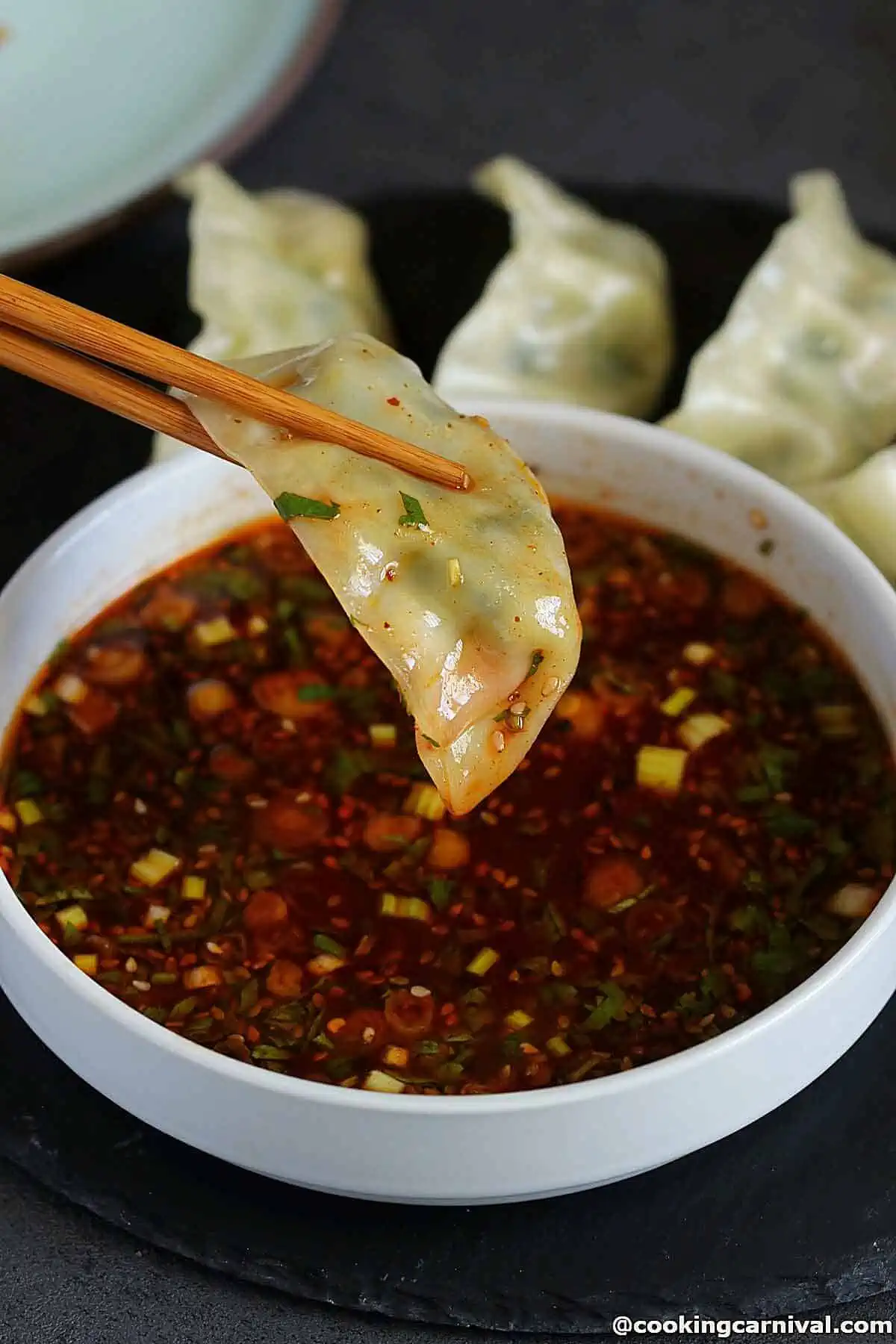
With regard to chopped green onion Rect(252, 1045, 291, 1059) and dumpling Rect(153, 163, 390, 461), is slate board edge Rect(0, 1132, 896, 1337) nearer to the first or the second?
chopped green onion Rect(252, 1045, 291, 1059)

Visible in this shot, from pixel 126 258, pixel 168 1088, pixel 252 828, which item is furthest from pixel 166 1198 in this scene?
pixel 126 258

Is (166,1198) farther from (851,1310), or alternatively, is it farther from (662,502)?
(662,502)

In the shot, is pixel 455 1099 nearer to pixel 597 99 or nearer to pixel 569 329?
pixel 569 329

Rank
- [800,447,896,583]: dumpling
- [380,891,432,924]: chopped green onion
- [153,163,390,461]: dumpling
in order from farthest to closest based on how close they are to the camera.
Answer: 1. [153,163,390,461]: dumpling
2. [800,447,896,583]: dumpling
3. [380,891,432,924]: chopped green onion

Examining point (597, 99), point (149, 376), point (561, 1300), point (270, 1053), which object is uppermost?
point (149, 376)

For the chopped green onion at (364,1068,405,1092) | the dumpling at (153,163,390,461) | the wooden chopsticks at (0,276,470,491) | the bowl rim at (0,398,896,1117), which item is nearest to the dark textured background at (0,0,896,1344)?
the dumpling at (153,163,390,461)

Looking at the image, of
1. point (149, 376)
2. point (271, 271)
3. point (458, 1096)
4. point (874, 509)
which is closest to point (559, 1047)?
point (458, 1096)
